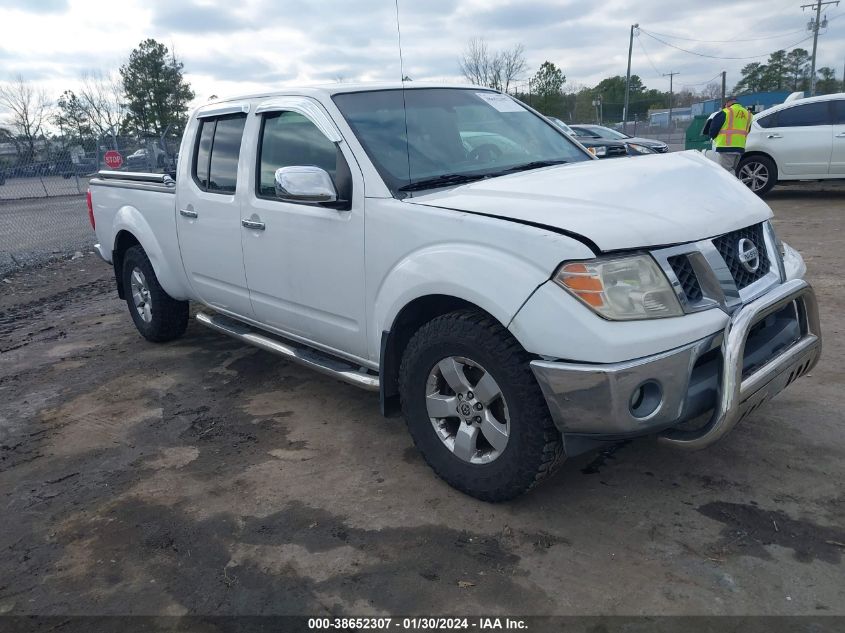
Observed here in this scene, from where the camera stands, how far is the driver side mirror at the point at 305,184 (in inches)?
130

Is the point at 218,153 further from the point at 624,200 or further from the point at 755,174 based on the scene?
the point at 755,174

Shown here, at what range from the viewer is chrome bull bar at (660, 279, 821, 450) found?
2.59 metres

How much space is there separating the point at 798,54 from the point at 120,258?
65.3 m

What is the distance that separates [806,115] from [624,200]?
34.9ft

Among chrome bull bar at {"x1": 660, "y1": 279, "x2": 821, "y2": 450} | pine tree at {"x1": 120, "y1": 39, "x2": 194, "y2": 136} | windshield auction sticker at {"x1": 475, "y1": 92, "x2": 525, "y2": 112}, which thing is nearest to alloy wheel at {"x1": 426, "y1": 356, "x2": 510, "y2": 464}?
chrome bull bar at {"x1": 660, "y1": 279, "x2": 821, "y2": 450}

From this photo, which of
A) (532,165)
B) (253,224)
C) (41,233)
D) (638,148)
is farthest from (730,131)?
(41,233)

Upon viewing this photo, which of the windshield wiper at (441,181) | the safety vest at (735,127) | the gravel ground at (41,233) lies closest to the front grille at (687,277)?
the windshield wiper at (441,181)

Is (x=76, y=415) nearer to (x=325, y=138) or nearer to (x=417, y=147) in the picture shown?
(x=325, y=138)

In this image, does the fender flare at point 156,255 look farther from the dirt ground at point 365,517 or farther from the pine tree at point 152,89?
the pine tree at point 152,89

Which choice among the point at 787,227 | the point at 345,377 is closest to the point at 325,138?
the point at 345,377

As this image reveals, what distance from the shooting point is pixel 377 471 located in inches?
139

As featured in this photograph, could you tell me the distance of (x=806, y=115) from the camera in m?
11.5

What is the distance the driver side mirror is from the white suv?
10.6 meters

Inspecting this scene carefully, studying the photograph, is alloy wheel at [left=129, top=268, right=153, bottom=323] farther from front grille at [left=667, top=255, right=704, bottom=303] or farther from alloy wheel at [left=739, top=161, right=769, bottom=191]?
alloy wheel at [left=739, top=161, right=769, bottom=191]
